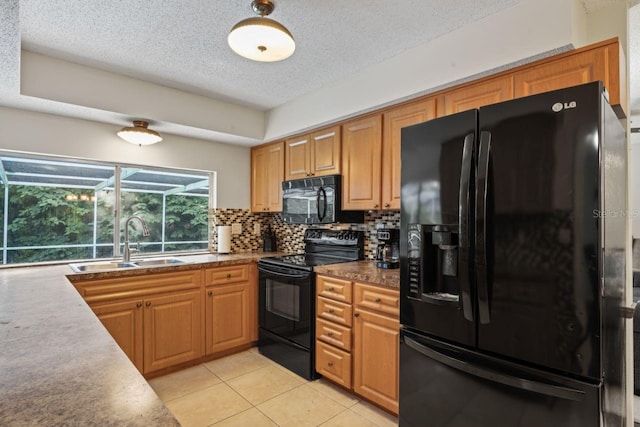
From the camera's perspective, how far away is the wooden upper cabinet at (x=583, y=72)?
1.60 m

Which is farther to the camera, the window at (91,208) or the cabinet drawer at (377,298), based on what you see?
the window at (91,208)

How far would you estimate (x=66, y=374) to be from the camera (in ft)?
2.90

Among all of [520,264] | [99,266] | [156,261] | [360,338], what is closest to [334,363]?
[360,338]

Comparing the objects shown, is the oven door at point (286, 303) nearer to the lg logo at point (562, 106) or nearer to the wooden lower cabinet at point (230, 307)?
the wooden lower cabinet at point (230, 307)

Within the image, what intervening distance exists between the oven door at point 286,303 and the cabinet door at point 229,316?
118mm

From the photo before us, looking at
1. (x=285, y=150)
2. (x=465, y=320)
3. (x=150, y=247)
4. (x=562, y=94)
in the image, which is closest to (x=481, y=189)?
(x=562, y=94)

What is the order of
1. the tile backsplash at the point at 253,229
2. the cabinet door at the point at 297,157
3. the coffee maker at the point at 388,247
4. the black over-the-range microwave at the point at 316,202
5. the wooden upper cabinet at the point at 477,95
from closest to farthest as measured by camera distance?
the wooden upper cabinet at the point at 477,95 → the coffee maker at the point at 388,247 → the black over-the-range microwave at the point at 316,202 → the cabinet door at the point at 297,157 → the tile backsplash at the point at 253,229

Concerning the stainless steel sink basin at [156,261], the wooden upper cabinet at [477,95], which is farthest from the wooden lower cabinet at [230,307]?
the wooden upper cabinet at [477,95]

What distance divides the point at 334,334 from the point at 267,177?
1.96m

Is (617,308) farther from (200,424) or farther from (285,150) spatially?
(285,150)

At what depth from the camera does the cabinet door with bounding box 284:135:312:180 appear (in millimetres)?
3262

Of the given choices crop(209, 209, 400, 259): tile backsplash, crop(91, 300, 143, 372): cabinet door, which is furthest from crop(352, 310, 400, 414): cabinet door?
crop(91, 300, 143, 372): cabinet door

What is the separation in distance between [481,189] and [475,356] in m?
0.70

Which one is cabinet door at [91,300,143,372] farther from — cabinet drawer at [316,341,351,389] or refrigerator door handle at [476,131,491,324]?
refrigerator door handle at [476,131,491,324]
